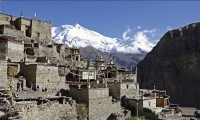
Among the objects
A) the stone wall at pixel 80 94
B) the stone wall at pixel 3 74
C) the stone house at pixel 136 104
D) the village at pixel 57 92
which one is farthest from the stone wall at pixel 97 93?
the stone wall at pixel 3 74

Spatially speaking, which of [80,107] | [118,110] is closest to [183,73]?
[118,110]

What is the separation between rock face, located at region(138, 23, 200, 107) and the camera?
118 metres

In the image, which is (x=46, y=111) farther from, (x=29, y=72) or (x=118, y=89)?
(x=118, y=89)

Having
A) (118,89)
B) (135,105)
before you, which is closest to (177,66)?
(135,105)

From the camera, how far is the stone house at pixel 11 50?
4050 centimetres

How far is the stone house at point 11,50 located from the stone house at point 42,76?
2.75 metres

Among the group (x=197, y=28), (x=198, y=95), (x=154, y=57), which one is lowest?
(x=198, y=95)

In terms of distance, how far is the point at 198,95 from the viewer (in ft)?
373

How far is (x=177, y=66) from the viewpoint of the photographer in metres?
126

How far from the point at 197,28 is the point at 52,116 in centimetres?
11062

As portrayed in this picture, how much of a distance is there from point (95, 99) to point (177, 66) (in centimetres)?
9182

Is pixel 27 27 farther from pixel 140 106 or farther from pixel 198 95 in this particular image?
pixel 198 95

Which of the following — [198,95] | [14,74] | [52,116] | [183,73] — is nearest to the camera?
[52,116]

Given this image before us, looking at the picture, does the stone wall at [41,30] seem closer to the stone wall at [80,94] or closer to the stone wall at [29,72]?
the stone wall at [29,72]
